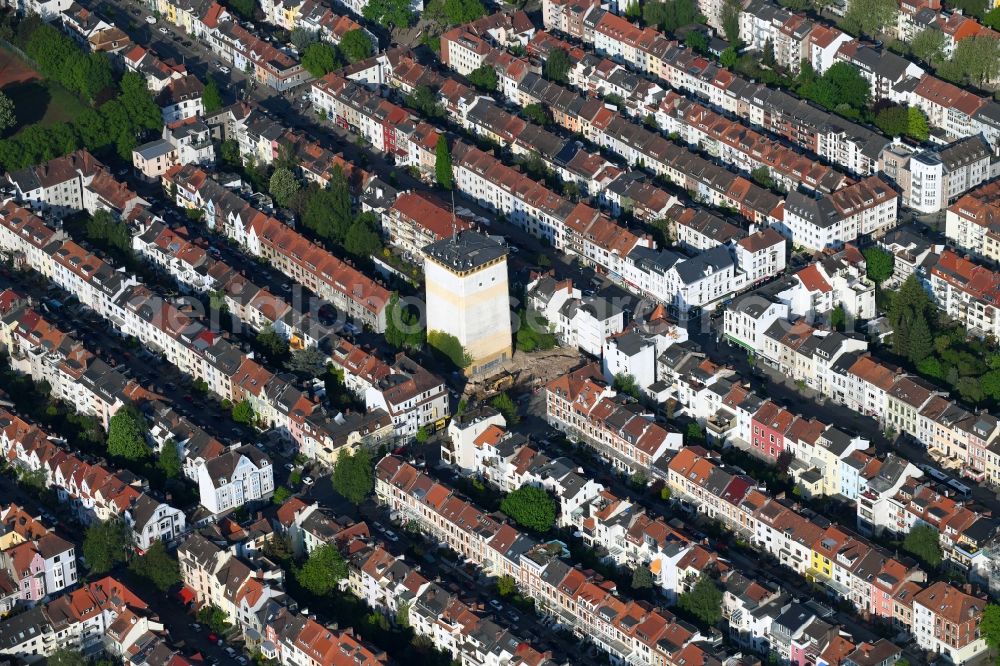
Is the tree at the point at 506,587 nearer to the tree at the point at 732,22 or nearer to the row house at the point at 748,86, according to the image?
the row house at the point at 748,86

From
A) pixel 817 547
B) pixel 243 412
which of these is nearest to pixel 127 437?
pixel 243 412

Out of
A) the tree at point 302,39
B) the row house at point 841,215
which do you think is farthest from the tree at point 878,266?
the tree at point 302,39

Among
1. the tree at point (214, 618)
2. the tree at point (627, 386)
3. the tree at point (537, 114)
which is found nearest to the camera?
the tree at point (214, 618)

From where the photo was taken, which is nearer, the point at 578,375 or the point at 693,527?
the point at 693,527

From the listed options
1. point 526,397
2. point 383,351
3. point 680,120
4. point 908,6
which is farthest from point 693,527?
point 908,6

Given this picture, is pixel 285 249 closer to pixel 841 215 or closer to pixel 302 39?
pixel 302 39

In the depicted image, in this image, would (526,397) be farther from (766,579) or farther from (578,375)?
(766,579)

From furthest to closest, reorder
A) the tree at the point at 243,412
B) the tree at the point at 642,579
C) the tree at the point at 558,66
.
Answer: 1. the tree at the point at 558,66
2. the tree at the point at 243,412
3. the tree at the point at 642,579
